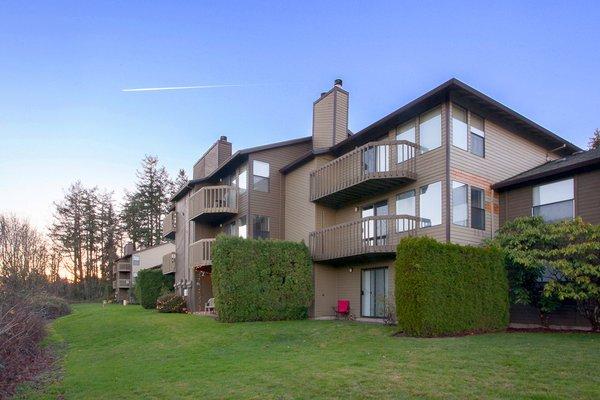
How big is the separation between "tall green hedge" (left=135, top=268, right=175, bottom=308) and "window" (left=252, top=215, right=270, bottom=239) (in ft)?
35.5

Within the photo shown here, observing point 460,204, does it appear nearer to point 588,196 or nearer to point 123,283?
point 588,196

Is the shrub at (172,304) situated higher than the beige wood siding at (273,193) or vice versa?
the beige wood siding at (273,193)

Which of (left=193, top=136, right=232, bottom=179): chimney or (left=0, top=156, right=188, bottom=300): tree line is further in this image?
(left=0, top=156, right=188, bottom=300): tree line

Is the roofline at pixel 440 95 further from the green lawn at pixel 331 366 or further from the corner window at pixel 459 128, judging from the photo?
the green lawn at pixel 331 366

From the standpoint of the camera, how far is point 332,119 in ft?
71.4

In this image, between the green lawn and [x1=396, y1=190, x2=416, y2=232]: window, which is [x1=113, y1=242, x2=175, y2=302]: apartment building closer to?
[x1=396, y1=190, x2=416, y2=232]: window

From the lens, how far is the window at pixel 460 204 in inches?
616

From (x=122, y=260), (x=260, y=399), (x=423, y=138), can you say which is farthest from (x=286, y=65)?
(x=122, y=260)

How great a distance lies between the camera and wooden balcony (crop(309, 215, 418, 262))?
53.8 ft

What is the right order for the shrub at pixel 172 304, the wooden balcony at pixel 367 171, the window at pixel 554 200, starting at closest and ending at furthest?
the window at pixel 554 200
the wooden balcony at pixel 367 171
the shrub at pixel 172 304

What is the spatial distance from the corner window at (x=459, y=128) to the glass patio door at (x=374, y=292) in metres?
5.17

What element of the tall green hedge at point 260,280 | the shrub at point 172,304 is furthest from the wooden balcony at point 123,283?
the tall green hedge at point 260,280

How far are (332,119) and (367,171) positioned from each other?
4.89 m

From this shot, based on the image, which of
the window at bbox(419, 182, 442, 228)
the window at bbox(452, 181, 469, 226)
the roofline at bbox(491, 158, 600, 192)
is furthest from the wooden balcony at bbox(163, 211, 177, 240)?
the roofline at bbox(491, 158, 600, 192)
